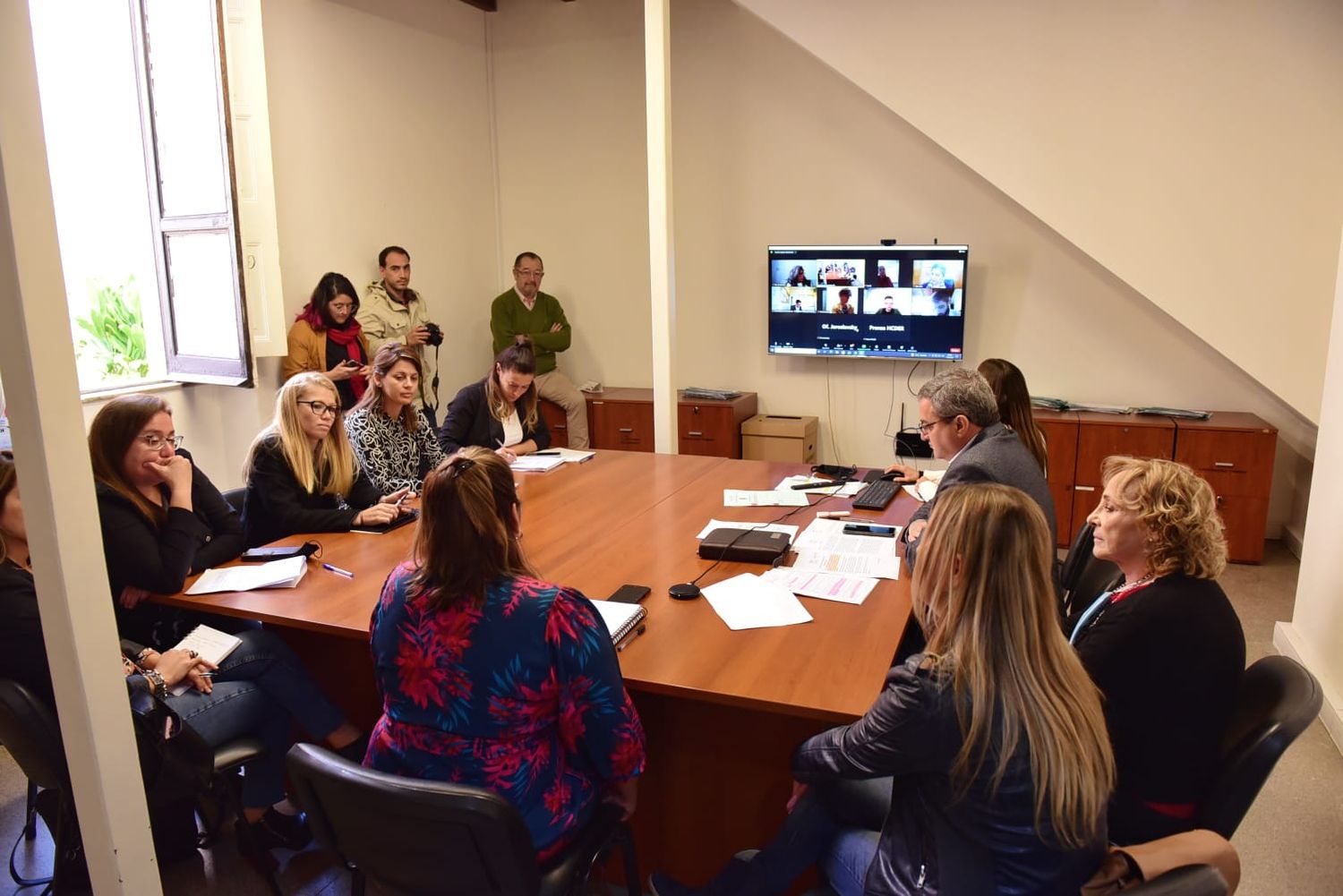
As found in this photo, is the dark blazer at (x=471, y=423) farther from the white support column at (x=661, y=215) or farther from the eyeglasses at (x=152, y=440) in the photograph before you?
the eyeglasses at (x=152, y=440)

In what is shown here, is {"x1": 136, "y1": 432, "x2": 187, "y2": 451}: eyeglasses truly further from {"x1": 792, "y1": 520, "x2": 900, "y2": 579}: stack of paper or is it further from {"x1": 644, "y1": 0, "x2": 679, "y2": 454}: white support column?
{"x1": 644, "y1": 0, "x2": 679, "y2": 454}: white support column

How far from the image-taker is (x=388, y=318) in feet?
18.3

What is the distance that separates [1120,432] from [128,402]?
463 cm

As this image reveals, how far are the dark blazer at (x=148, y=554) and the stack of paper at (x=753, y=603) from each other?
1420mm

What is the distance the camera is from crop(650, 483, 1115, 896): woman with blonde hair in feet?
4.60

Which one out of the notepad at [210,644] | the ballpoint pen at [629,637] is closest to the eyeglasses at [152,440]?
the notepad at [210,644]

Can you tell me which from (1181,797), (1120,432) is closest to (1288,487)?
(1120,432)

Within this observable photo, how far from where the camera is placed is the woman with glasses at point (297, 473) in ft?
10.00

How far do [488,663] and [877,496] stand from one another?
6.58 feet

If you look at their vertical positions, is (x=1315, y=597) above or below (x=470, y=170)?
below

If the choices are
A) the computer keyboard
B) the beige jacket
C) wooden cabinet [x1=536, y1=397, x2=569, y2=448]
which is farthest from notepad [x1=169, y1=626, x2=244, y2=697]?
wooden cabinet [x1=536, y1=397, x2=569, y2=448]

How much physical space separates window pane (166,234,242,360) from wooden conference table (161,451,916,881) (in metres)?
2.08

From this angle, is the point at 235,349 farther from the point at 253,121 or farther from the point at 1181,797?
the point at 1181,797

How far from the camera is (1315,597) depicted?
11.2 ft
